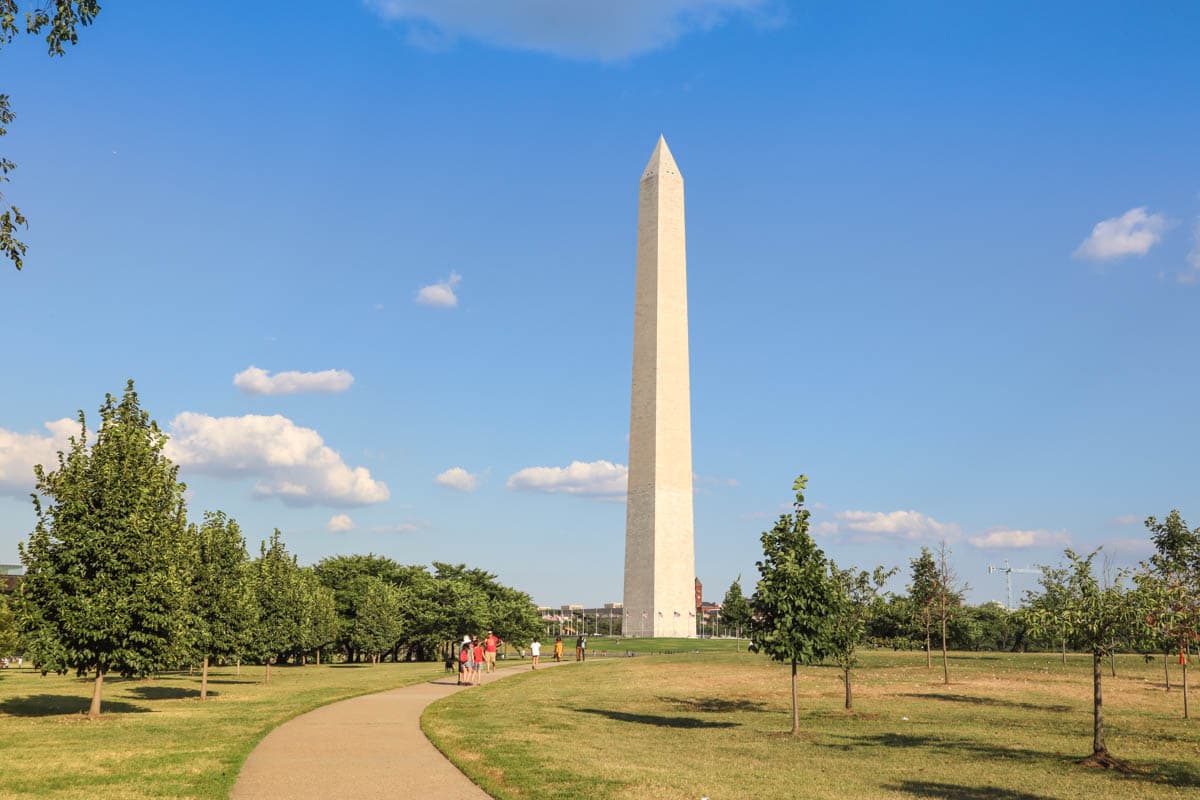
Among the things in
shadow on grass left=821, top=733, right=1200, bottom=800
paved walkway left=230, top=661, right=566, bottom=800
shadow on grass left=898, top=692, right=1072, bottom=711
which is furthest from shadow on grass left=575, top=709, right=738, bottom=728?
shadow on grass left=898, top=692, right=1072, bottom=711

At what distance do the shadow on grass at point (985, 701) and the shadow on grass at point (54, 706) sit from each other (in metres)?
24.6

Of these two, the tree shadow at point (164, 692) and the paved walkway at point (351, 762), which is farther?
the tree shadow at point (164, 692)

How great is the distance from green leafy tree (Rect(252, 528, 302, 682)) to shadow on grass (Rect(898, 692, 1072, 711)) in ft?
82.9

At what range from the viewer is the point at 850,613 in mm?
28562

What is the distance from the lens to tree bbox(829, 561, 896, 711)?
2494 cm

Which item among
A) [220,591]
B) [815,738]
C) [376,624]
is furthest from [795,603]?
[376,624]

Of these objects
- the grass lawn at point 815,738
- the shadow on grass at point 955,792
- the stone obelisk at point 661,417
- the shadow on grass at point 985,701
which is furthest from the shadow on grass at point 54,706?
the stone obelisk at point 661,417

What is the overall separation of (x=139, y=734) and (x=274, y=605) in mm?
21171

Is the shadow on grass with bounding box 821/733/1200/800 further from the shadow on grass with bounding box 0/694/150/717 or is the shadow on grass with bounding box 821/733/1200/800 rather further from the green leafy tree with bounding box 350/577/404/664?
the green leafy tree with bounding box 350/577/404/664

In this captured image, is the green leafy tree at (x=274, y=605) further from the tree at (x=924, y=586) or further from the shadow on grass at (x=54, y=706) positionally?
the tree at (x=924, y=586)

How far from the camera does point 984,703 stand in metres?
30.9

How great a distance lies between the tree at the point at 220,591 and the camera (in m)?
33.8

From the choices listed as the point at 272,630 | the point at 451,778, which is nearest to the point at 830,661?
the point at 272,630

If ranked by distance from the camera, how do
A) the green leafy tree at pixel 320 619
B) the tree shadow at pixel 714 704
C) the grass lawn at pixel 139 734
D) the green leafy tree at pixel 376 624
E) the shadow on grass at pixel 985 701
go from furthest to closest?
the green leafy tree at pixel 376 624 → the green leafy tree at pixel 320 619 → the shadow on grass at pixel 985 701 → the tree shadow at pixel 714 704 → the grass lawn at pixel 139 734
